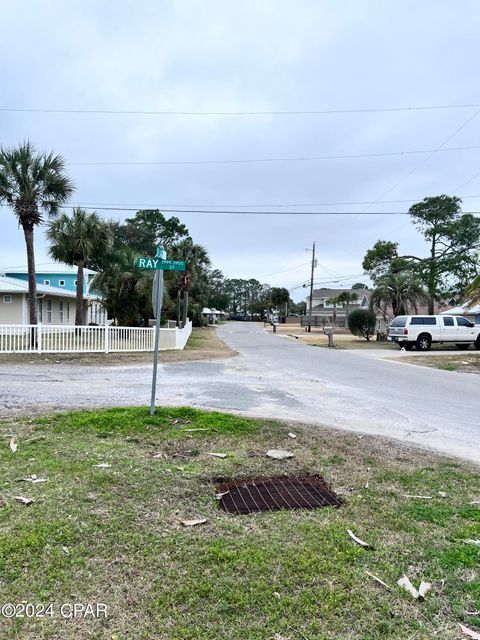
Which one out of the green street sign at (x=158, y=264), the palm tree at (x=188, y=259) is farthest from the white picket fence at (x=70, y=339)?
the palm tree at (x=188, y=259)

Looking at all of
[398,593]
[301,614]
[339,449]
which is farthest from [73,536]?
[339,449]

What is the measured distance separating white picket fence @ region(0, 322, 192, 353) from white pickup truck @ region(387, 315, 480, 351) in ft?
47.1

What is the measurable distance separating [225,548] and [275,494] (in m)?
1.06

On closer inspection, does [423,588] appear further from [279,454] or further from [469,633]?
[279,454]

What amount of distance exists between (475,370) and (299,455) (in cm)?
1290

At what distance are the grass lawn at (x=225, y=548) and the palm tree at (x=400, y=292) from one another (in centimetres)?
2967

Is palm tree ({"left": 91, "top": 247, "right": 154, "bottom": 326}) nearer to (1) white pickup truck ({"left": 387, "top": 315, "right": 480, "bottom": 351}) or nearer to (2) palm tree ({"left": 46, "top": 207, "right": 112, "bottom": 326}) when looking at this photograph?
(2) palm tree ({"left": 46, "top": 207, "right": 112, "bottom": 326})

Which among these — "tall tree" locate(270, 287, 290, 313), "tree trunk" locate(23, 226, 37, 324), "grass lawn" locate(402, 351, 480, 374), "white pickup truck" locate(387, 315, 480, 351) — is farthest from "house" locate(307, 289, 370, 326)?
"tree trunk" locate(23, 226, 37, 324)

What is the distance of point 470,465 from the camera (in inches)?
191

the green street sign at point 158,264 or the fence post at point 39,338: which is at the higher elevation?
the green street sign at point 158,264

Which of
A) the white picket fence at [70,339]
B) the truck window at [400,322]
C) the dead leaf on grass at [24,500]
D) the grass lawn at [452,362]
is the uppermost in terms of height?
the truck window at [400,322]

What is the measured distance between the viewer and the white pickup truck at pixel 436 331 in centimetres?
2442

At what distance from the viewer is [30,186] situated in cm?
1689

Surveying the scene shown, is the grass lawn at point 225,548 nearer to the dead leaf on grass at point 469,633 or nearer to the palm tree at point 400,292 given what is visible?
the dead leaf on grass at point 469,633
